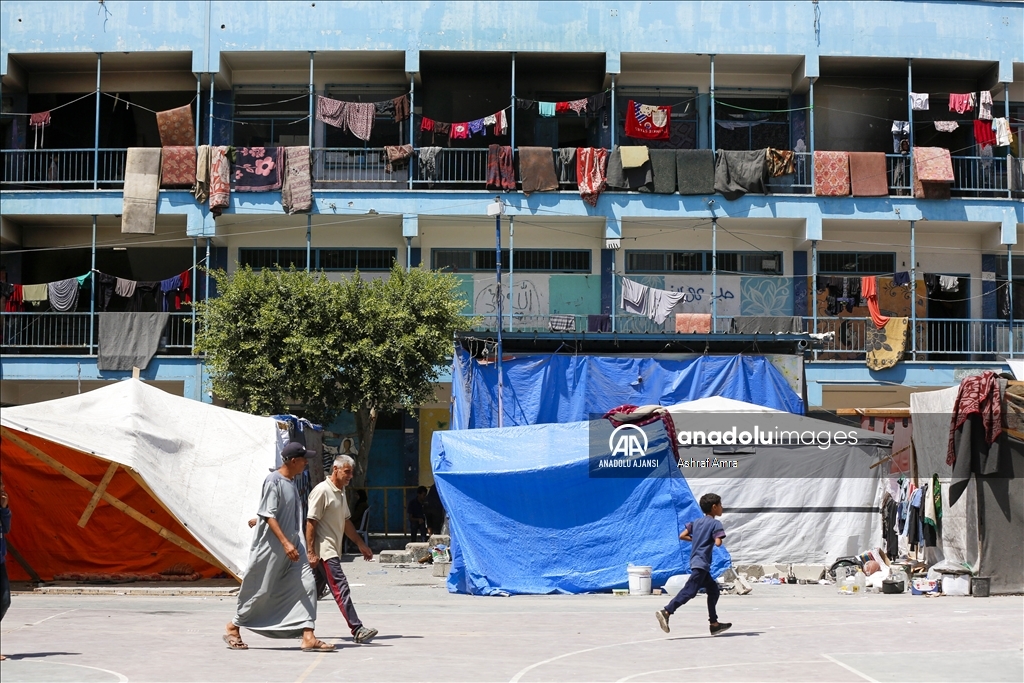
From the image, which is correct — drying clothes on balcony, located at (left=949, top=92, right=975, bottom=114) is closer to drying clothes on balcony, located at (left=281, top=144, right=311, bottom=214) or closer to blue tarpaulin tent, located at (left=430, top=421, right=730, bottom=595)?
drying clothes on balcony, located at (left=281, top=144, right=311, bottom=214)

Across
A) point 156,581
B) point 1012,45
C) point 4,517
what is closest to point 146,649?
point 4,517

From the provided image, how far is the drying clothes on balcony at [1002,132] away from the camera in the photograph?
91.2 feet

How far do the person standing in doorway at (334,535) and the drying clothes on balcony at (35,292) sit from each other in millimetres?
19876

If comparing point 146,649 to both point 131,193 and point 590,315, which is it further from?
point 131,193

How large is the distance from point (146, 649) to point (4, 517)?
1.78 m

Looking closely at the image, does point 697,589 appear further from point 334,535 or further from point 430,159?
point 430,159

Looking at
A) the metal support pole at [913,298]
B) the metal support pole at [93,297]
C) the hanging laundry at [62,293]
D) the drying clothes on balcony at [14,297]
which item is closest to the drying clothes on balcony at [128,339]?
the metal support pole at [93,297]

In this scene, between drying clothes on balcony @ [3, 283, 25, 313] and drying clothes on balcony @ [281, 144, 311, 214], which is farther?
drying clothes on balcony @ [3, 283, 25, 313]

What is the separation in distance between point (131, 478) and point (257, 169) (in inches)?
508

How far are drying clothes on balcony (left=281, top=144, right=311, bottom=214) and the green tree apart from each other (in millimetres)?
3828

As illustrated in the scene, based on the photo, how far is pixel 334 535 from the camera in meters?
10.1

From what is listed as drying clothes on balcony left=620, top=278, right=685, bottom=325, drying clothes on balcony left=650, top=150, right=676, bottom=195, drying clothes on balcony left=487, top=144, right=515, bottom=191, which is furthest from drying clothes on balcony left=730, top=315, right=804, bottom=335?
drying clothes on balcony left=487, top=144, right=515, bottom=191

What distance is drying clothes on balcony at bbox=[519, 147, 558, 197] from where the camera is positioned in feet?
89.9

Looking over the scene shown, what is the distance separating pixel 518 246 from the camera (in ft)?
93.9
